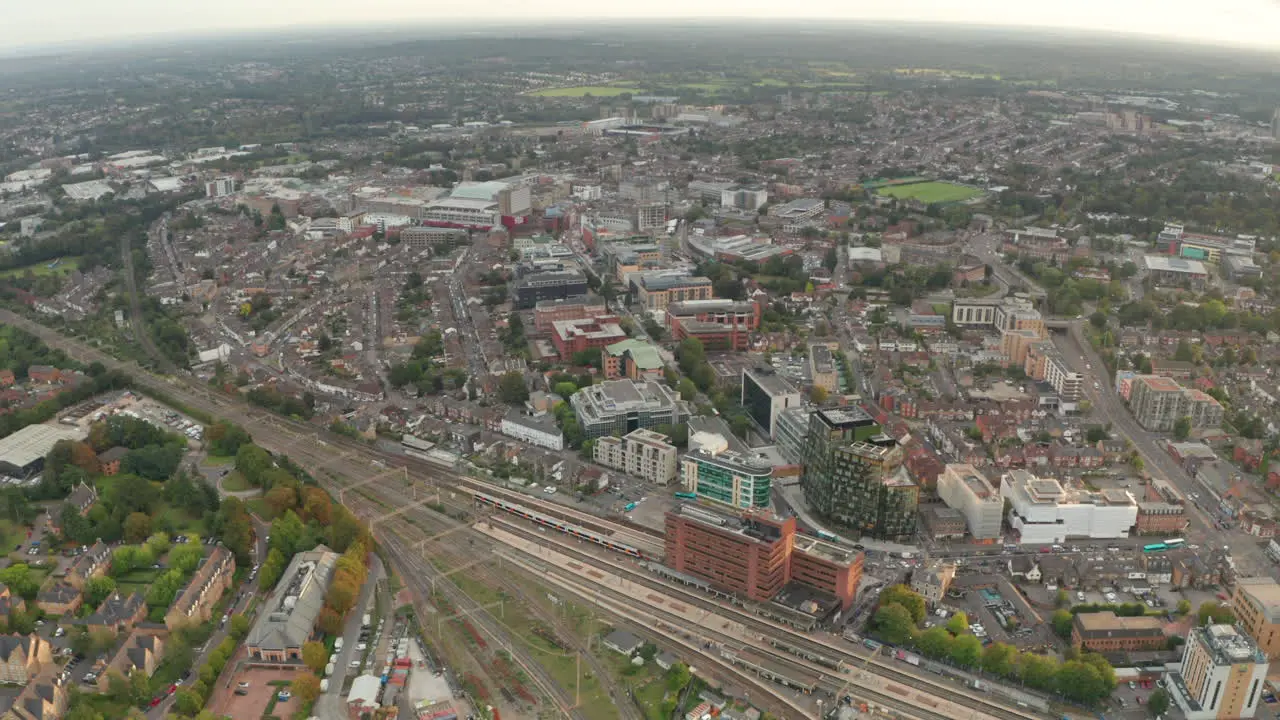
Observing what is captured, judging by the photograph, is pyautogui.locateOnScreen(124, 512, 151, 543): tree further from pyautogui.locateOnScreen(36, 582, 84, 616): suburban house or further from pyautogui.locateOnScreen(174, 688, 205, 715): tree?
pyautogui.locateOnScreen(174, 688, 205, 715): tree

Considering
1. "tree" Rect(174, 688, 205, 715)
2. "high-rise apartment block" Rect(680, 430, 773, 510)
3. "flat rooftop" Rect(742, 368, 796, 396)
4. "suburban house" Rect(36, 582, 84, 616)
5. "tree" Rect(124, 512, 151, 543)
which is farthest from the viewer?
"flat rooftop" Rect(742, 368, 796, 396)

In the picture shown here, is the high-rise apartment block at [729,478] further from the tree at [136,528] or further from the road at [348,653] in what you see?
the tree at [136,528]

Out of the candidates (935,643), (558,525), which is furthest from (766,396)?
(935,643)

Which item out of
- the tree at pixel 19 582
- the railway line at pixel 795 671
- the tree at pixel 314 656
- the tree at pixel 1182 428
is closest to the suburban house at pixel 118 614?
the tree at pixel 19 582

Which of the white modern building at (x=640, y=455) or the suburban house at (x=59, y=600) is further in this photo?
the white modern building at (x=640, y=455)

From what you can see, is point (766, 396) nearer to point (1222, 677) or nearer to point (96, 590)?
point (1222, 677)

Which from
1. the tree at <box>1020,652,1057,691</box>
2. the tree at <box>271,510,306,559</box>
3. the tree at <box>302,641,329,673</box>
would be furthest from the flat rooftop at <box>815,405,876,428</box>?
the tree at <box>271,510,306,559</box>

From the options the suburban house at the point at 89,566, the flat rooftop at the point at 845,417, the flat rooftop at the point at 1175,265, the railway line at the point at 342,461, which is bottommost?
the railway line at the point at 342,461
